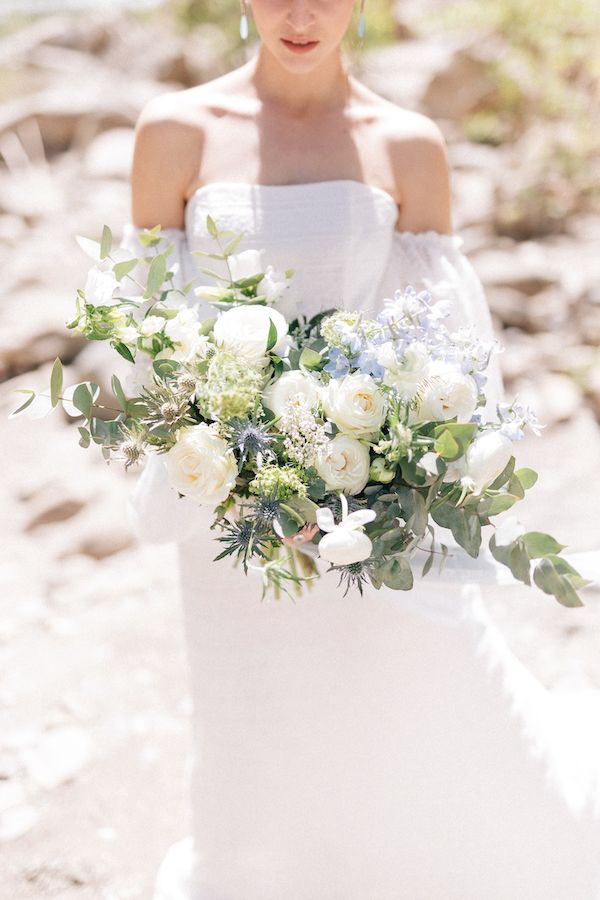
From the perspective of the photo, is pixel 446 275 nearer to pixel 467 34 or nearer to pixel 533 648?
pixel 533 648

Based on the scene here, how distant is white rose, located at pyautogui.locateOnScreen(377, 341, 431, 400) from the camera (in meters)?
1.55

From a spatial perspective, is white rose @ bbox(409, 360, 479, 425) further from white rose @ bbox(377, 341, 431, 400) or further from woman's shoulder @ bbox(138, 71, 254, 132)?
woman's shoulder @ bbox(138, 71, 254, 132)

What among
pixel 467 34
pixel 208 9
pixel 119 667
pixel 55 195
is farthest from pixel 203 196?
pixel 467 34

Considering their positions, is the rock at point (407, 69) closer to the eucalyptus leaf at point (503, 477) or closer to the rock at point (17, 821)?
the rock at point (17, 821)

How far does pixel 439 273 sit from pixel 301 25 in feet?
2.15

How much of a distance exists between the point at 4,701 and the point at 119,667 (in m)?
0.45

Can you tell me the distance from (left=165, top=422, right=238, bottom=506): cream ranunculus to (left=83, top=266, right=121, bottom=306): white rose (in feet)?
0.97

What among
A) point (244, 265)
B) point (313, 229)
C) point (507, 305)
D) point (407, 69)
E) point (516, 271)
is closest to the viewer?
point (244, 265)

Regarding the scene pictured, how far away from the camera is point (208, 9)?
35.2ft

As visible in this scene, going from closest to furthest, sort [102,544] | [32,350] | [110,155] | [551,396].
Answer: [102,544], [551,396], [32,350], [110,155]

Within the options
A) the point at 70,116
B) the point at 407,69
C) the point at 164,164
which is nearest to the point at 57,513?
the point at 164,164

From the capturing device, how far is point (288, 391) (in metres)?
1.60

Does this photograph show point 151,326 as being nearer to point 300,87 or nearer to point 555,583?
point 555,583

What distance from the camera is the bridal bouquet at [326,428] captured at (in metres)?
1.54
